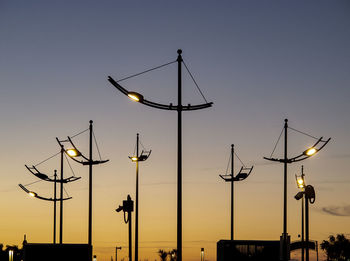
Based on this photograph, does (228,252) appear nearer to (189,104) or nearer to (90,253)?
(90,253)

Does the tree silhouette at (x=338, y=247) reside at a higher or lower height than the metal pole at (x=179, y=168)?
lower

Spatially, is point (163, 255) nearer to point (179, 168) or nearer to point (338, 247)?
point (338, 247)

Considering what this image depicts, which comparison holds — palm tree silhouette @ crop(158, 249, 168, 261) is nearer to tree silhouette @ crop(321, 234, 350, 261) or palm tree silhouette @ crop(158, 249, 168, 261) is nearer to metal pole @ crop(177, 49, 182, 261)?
tree silhouette @ crop(321, 234, 350, 261)

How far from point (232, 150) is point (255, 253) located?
11.2 metres

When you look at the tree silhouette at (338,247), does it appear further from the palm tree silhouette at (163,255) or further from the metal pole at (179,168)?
the metal pole at (179,168)

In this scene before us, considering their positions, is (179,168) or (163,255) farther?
(163,255)

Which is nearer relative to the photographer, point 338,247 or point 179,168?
point 179,168

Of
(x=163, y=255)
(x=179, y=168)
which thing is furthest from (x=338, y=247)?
(x=179, y=168)

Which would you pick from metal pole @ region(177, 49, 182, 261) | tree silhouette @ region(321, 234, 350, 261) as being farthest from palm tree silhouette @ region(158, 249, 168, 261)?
metal pole @ region(177, 49, 182, 261)

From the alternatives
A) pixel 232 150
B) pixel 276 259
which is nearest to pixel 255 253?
pixel 276 259

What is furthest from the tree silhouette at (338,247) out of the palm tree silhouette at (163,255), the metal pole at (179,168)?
the metal pole at (179,168)

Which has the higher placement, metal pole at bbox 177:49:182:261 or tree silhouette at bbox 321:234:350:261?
metal pole at bbox 177:49:182:261

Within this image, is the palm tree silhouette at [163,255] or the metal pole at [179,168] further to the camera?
the palm tree silhouette at [163,255]

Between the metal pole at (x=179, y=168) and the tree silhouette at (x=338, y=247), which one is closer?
the metal pole at (x=179, y=168)
